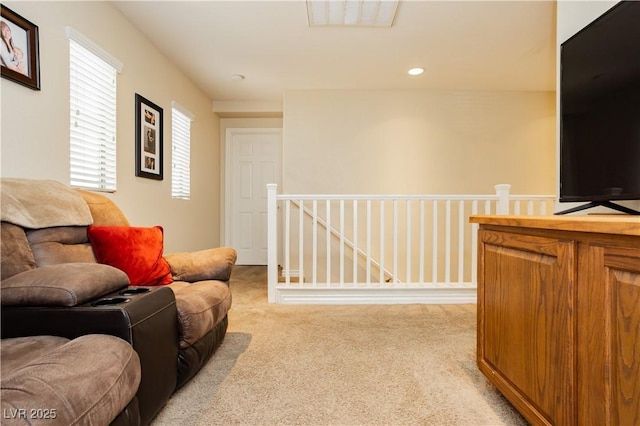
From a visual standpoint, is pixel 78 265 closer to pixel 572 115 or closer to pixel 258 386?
pixel 258 386

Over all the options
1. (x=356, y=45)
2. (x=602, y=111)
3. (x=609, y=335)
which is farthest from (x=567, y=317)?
(x=356, y=45)

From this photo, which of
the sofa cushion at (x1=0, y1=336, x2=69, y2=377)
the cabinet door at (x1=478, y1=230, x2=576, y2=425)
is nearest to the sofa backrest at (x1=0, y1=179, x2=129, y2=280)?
the sofa cushion at (x1=0, y1=336, x2=69, y2=377)

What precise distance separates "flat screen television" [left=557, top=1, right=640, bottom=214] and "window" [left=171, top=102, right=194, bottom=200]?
3.31 m

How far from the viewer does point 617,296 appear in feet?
2.63

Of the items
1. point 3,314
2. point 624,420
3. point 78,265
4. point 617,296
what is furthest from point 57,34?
point 624,420

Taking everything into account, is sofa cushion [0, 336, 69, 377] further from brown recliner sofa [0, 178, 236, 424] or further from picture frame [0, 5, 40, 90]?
picture frame [0, 5, 40, 90]

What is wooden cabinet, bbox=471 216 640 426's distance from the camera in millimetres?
779

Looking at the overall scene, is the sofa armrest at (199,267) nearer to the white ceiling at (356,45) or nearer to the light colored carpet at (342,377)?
the light colored carpet at (342,377)

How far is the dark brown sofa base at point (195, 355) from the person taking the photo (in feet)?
4.78

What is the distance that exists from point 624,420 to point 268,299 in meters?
2.54

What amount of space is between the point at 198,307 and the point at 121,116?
1.83m

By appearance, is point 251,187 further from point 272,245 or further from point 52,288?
point 52,288

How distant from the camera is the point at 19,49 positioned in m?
1.65

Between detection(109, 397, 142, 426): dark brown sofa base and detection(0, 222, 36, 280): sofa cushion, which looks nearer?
detection(109, 397, 142, 426): dark brown sofa base
